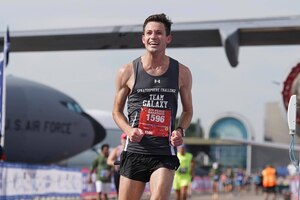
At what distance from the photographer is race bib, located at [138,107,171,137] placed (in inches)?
219

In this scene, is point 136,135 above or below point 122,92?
below

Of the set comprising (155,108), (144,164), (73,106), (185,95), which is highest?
(73,106)

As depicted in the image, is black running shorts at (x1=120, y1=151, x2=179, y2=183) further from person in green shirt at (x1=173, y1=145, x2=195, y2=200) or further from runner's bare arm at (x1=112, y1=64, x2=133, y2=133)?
person in green shirt at (x1=173, y1=145, x2=195, y2=200)

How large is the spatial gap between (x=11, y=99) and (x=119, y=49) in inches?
360

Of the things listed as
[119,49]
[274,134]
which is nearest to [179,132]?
[119,49]

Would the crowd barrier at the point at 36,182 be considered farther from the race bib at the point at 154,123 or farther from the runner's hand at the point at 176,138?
the runner's hand at the point at 176,138

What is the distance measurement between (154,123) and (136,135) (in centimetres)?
17

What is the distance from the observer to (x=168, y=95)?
5621 millimetres

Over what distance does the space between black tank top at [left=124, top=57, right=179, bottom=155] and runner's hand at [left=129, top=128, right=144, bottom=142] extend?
0.08 metres

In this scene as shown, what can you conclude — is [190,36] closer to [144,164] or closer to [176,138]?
[144,164]

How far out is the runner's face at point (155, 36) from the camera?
5469mm

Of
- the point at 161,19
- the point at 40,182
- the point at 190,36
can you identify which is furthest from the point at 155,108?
the point at 40,182

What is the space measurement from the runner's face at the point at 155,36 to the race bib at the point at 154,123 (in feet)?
1.36

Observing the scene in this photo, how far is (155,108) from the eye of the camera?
560cm
